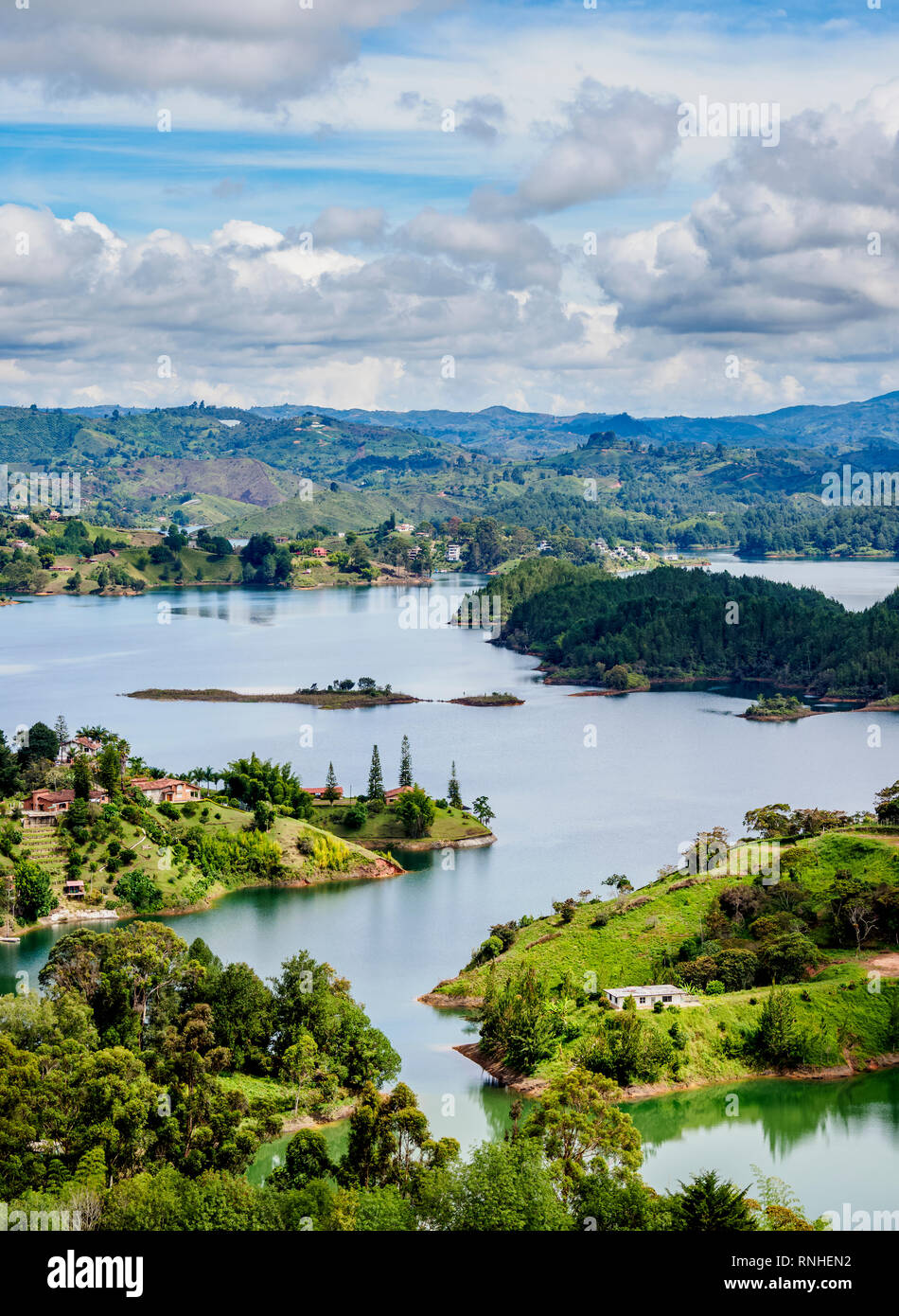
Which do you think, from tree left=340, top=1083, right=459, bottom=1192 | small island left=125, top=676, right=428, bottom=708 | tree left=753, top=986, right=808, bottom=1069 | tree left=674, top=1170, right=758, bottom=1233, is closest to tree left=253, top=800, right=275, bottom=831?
tree left=753, top=986, right=808, bottom=1069

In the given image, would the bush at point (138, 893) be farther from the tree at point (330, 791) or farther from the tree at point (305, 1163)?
the tree at point (305, 1163)

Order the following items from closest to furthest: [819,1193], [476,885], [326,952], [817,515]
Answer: [819,1193]
[326,952]
[476,885]
[817,515]

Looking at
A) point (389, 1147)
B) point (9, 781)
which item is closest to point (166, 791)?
point (9, 781)

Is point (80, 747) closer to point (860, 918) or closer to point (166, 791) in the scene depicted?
point (166, 791)

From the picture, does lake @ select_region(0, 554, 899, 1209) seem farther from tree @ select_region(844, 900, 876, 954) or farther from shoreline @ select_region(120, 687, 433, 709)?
tree @ select_region(844, 900, 876, 954)

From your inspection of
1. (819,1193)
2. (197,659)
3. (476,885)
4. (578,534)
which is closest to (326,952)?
(476,885)

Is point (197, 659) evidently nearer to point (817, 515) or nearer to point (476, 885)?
point (476, 885)
